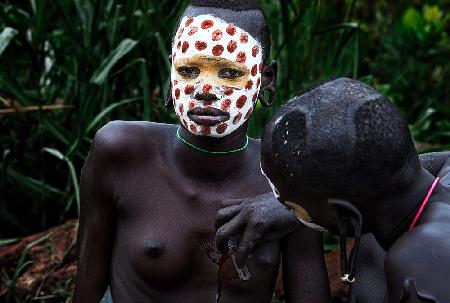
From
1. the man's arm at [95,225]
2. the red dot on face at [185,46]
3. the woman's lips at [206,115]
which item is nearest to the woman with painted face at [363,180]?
the woman's lips at [206,115]

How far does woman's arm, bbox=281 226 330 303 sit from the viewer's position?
271 cm

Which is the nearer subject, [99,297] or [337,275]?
[99,297]

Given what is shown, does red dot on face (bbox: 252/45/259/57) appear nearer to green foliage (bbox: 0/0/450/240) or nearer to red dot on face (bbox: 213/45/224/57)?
red dot on face (bbox: 213/45/224/57)

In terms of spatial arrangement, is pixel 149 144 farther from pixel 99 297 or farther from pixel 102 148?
pixel 99 297

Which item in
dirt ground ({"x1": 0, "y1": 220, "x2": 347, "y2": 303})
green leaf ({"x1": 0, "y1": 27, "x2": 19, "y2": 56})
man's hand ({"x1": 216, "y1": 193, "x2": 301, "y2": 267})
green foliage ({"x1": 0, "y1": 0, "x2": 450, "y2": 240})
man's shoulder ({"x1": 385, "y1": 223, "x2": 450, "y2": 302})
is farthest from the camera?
green foliage ({"x1": 0, "y1": 0, "x2": 450, "y2": 240})

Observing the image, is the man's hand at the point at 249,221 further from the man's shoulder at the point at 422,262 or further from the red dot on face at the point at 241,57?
the man's shoulder at the point at 422,262

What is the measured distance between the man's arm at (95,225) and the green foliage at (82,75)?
3.72ft

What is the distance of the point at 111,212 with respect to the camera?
9.07 ft

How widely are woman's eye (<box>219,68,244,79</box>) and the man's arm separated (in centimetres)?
41

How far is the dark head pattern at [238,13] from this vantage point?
263cm

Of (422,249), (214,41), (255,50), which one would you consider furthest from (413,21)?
(422,249)

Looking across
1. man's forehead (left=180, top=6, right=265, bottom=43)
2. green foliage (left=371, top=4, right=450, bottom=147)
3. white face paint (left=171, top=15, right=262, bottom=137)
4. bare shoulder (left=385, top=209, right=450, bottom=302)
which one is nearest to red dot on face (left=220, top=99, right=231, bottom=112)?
white face paint (left=171, top=15, right=262, bottom=137)

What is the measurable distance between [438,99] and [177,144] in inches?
156

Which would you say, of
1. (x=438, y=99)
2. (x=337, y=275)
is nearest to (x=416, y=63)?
(x=438, y=99)
